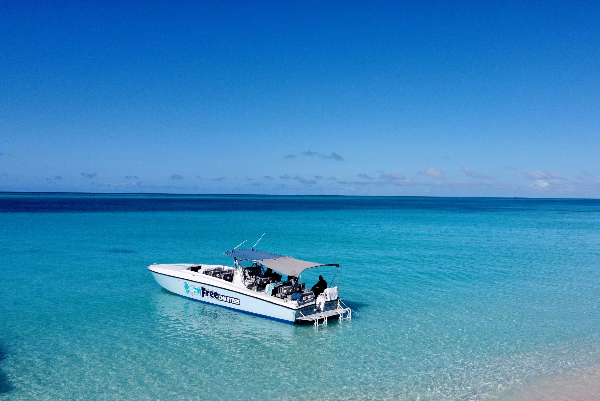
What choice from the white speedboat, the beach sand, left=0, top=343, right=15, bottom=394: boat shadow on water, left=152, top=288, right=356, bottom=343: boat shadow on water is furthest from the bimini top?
left=0, top=343, right=15, bottom=394: boat shadow on water

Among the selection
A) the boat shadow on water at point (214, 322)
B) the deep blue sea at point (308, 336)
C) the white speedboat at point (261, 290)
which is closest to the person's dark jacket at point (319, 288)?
the white speedboat at point (261, 290)

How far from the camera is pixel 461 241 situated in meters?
41.1

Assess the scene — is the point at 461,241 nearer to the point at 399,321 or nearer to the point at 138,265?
the point at 399,321

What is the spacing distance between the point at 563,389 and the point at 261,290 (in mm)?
10397

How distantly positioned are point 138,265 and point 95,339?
525 inches

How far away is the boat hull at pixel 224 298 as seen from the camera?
15.3 metres

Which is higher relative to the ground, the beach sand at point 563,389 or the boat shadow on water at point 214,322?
the boat shadow on water at point 214,322

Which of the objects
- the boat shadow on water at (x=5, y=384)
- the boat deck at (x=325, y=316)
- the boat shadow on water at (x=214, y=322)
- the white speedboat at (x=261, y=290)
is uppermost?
the white speedboat at (x=261, y=290)

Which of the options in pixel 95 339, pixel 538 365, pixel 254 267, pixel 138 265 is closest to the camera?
pixel 538 365

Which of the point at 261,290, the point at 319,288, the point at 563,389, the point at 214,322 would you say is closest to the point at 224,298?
the point at 214,322

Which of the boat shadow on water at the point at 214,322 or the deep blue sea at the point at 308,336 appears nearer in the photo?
the deep blue sea at the point at 308,336

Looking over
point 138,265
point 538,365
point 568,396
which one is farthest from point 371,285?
point 138,265

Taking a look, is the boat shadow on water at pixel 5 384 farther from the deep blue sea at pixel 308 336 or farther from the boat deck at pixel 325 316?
the boat deck at pixel 325 316

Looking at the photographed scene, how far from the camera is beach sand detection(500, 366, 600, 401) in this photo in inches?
407
